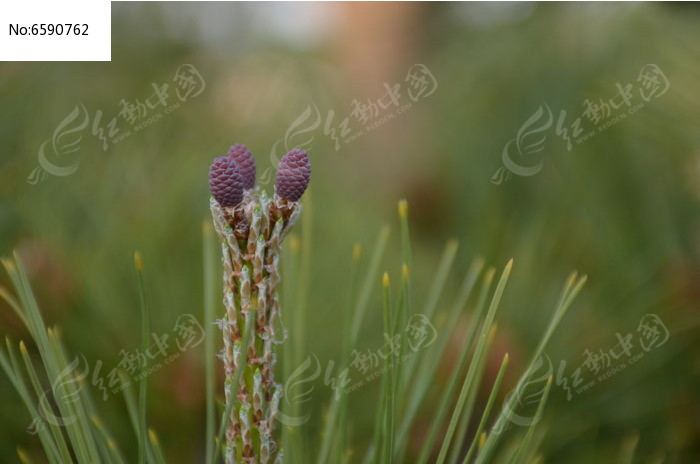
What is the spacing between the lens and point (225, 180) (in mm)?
233

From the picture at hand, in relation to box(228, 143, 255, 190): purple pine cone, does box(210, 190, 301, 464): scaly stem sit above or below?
below

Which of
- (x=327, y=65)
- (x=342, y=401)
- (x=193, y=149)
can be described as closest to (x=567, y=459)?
(x=342, y=401)

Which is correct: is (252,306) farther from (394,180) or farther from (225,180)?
(394,180)

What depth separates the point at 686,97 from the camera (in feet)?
1.78

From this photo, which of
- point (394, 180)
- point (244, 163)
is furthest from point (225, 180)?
point (394, 180)

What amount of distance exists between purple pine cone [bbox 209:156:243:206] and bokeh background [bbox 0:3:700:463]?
203 mm

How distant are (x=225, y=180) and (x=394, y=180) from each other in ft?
1.77

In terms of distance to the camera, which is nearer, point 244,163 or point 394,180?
point 244,163

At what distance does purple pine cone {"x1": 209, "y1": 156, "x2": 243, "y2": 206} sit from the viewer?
23 cm

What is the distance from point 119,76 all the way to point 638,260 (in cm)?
55

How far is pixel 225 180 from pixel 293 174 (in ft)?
0.07

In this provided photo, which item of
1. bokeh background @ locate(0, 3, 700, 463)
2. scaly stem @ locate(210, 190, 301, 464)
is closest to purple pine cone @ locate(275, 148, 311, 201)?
scaly stem @ locate(210, 190, 301, 464)

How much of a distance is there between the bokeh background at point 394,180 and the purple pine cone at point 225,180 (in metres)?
0.20

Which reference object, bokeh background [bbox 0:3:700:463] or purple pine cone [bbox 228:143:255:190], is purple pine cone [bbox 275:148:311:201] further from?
bokeh background [bbox 0:3:700:463]
